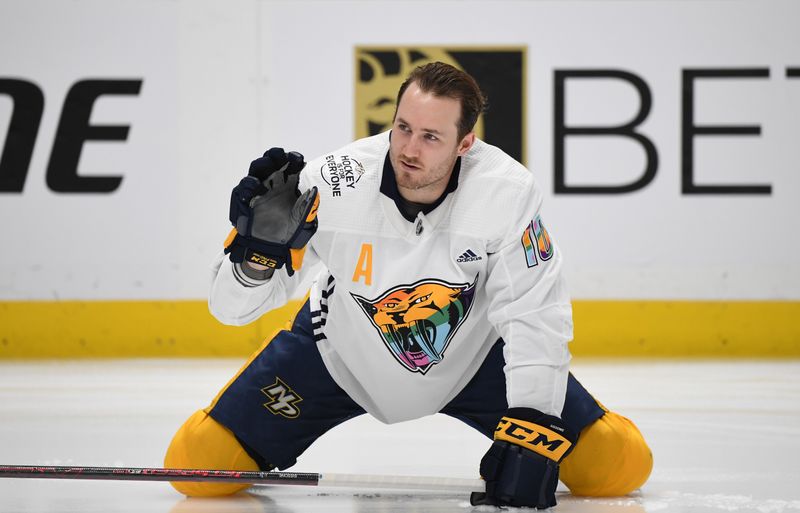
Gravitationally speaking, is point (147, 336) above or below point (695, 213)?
below

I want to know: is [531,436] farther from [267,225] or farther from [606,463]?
[267,225]

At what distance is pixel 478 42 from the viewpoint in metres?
5.93

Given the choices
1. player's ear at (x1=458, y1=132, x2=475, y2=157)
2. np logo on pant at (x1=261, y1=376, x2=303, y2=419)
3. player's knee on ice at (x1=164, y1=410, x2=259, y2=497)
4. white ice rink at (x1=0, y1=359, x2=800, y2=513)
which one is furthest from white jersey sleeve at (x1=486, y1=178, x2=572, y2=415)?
player's knee on ice at (x1=164, y1=410, x2=259, y2=497)

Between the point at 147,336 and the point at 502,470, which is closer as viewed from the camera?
the point at 502,470

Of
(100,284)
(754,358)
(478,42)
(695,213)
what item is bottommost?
(754,358)

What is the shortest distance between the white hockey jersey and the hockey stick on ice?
256 mm

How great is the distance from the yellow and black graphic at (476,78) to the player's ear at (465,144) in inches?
138

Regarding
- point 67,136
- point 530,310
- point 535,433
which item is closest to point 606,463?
point 535,433

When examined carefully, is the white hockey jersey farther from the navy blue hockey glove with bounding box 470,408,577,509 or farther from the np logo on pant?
the np logo on pant

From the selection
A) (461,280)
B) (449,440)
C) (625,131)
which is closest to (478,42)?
(625,131)

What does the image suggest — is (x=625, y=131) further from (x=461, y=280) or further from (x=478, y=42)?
(x=461, y=280)

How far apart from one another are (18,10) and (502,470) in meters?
4.66

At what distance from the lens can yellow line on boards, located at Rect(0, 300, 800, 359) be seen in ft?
19.0

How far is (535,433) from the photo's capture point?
2.27 meters
